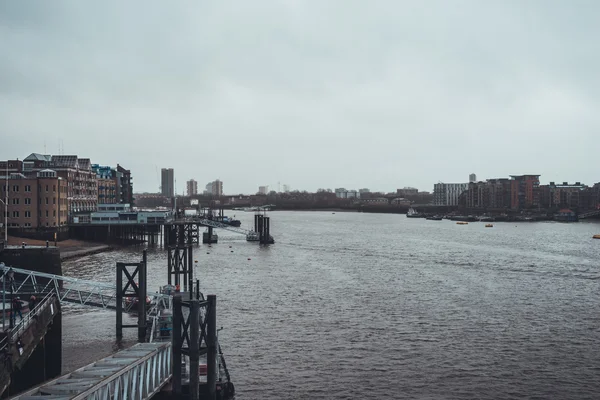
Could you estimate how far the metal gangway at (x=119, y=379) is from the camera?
61.6ft

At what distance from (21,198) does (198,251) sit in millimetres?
29041

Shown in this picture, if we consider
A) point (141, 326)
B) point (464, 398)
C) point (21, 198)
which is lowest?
point (464, 398)

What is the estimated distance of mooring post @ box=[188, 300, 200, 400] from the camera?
22.1 m

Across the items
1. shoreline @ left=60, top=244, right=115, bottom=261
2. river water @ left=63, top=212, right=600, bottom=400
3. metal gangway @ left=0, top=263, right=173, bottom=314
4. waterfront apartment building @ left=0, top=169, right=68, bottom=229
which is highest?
waterfront apartment building @ left=0, top=169, right=68, bottom=229

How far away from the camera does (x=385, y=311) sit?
45.3 metres

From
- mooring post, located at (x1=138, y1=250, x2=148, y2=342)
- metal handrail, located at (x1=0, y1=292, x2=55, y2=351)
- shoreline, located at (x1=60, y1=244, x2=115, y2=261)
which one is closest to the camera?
metal handrail, located at (x1=0, y1=292, x2=55, y2=351)

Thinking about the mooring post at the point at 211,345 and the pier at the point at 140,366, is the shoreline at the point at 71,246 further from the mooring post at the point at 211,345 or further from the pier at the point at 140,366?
the mooring post at the point at 211,345

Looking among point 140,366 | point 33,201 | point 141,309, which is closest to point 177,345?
point 140,366

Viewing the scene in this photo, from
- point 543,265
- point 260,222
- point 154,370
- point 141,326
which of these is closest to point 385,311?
point 141,326

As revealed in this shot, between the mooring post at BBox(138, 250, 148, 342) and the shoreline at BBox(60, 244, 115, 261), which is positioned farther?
the shoreline at BBox(60, 244, 115, 261)

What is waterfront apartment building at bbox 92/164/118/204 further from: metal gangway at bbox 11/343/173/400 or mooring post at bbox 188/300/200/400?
mooring post at bbox 188/300/200/400

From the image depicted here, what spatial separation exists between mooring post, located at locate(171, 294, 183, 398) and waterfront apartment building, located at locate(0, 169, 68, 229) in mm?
76933

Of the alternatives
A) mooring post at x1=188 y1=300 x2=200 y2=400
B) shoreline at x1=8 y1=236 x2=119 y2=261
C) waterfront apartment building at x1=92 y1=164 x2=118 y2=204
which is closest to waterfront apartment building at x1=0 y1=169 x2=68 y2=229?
shoreline at x1=8 y1=236 x2=119 y2=261

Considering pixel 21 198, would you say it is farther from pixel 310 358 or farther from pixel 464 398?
pixel 464 398
